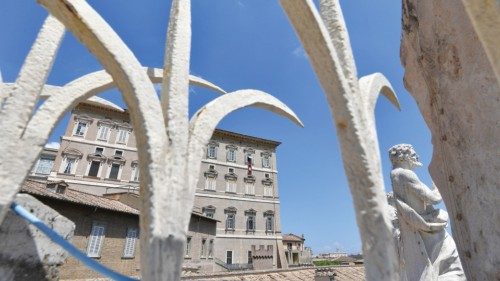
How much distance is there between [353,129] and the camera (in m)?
1.10

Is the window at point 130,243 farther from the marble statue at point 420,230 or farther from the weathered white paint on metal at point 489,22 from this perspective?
the weathered white paint on metal at point 489,22

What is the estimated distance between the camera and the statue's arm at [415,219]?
298 centimetres

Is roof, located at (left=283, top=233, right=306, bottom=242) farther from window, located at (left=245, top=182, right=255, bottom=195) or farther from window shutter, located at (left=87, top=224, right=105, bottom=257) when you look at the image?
window shutter, located at (left=87, top=224, right=105, bottom=257)

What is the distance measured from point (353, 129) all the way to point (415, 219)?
2.46 meters

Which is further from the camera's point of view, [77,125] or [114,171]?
[114,171]

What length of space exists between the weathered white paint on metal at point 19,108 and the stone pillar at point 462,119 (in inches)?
91.3

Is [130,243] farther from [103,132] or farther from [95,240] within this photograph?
[103,132]

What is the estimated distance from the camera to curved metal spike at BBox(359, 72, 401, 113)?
49.0 inches

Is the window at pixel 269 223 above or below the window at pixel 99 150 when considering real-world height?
below

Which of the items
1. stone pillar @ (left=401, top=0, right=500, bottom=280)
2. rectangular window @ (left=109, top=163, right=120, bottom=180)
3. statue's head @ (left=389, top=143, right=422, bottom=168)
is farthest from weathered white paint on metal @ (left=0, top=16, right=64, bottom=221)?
rectangular window @ (left=109, top=163, right=120, bottom=180)

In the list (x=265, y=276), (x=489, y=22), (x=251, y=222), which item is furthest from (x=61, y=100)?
(x=251, y=222)

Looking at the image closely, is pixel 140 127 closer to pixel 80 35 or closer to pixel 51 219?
pixel 80 35

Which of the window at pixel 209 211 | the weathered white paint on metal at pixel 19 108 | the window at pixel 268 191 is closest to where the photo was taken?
the weathered white paint on metal at pixel 19 108

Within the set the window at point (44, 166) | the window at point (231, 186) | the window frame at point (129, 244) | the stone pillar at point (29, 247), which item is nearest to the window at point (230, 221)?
the window at point (231, 186)
